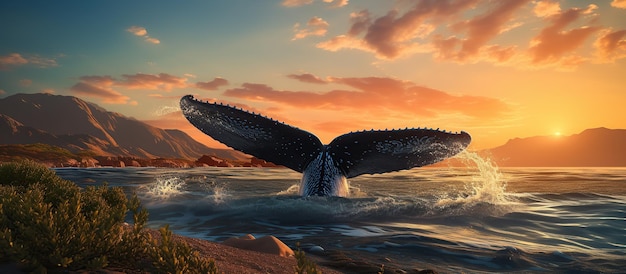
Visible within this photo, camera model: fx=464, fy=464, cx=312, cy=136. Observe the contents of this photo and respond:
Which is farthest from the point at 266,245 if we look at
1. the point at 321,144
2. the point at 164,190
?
the point at 164,190

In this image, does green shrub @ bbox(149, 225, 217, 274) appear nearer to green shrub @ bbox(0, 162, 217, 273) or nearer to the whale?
green shrub @ bbox(0, 162, 217, 273)

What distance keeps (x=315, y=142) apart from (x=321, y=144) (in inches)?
7.1

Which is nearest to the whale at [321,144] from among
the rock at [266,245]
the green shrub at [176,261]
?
the rock at [266,245]

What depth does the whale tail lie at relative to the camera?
28.8 feet

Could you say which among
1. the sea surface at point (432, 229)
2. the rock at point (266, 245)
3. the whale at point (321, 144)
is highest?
the whale at point (321, 144)

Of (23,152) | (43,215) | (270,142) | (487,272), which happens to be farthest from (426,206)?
(23,152)

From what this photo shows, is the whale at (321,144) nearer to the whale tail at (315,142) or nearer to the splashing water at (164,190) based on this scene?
the whale tail at (315,142)

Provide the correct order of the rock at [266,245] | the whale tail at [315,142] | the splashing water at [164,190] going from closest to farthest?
the rock at [266,245] → the whale tail at [315,142] → the splashing water at [164,190]

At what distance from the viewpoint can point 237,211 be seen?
11828 mm

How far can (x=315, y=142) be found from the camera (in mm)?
9867

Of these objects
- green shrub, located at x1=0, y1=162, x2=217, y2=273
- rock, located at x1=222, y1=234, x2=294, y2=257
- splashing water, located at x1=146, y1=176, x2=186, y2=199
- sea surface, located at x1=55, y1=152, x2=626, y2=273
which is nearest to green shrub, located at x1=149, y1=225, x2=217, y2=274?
green shrub, located at x1=0, y1=162, x2=217, y2=273

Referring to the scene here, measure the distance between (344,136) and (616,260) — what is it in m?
5.37

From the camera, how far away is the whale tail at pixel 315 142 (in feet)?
28.8

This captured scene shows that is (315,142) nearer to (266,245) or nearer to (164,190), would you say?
(266,245)
